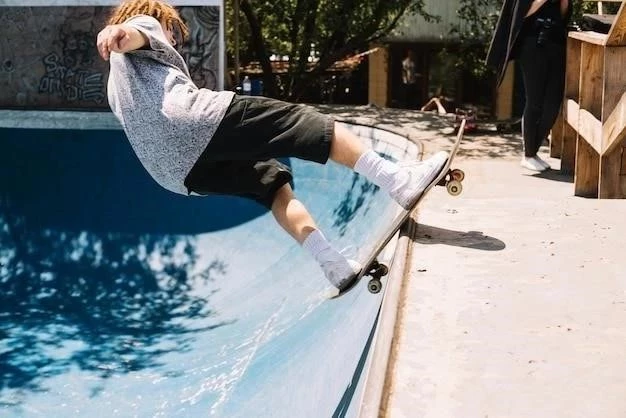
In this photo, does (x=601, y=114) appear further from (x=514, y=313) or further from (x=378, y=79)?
(x=378, y=79)

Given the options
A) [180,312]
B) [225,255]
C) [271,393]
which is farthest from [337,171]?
[271,393]

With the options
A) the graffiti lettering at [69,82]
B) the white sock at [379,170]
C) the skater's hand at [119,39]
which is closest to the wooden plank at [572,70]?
the white sock at [379,170]

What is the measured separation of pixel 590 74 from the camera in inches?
232

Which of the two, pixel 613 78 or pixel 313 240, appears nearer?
pixel 313 240

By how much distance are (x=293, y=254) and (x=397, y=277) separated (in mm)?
3314

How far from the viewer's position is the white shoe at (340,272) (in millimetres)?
3537

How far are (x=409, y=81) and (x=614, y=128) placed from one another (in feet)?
55.6

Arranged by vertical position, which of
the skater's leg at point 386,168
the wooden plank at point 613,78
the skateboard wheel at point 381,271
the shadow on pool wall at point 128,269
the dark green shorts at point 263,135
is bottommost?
Answer: the shadow on pool wall at point 128,269

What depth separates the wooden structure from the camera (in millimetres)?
5223

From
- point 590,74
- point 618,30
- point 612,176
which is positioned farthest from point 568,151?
point 618,30

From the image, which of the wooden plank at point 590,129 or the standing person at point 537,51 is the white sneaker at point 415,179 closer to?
the wooden plank at point 590,129

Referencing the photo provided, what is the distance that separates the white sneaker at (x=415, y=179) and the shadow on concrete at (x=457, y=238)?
74 cm

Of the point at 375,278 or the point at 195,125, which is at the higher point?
the point at 195,125

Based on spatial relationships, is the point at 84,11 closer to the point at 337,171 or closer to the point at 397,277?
the point at 337,171
